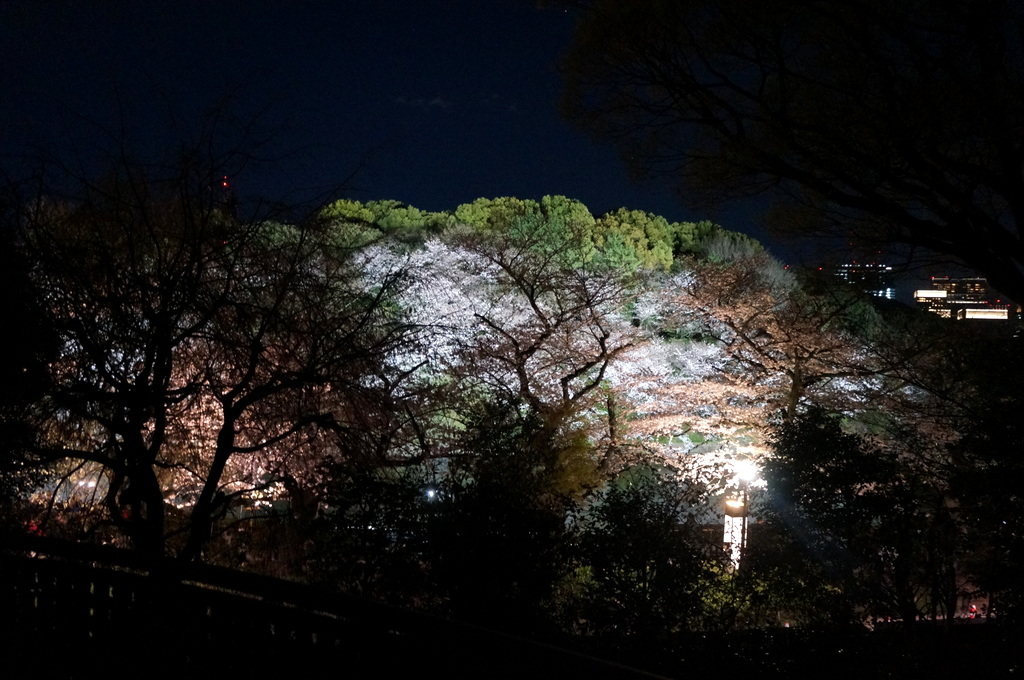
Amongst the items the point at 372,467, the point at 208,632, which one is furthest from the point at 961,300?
the point at 208,632

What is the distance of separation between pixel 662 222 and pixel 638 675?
23319mm

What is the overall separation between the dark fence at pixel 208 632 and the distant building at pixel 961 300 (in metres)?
6.72

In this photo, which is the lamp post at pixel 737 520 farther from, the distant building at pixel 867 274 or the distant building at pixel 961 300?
the distant building at pixel 961 300

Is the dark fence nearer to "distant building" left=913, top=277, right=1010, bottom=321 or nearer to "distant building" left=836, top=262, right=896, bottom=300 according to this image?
"distant building" left=836, top=262, right=896, bottom=300

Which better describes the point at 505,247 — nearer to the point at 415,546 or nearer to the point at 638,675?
the point at 415,546

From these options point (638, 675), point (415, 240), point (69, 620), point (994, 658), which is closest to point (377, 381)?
point (69, 620)

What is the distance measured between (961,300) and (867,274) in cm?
223

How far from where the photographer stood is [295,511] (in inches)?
244

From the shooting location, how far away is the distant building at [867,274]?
25.4 feet

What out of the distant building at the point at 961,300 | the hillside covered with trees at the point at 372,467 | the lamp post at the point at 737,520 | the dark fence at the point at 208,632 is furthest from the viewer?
the distant building at the point at 961,300

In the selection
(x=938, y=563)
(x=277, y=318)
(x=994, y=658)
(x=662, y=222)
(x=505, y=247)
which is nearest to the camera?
(x=277, y=318)

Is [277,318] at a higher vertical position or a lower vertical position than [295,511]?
higher

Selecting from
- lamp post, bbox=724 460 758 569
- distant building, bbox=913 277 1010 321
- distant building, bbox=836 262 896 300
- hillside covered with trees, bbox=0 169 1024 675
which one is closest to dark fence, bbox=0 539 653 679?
hillside covered with trees, bbox=0 169 1024 675

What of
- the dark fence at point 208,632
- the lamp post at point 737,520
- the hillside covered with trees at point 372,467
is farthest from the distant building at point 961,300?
the dark fence at point 208,632
